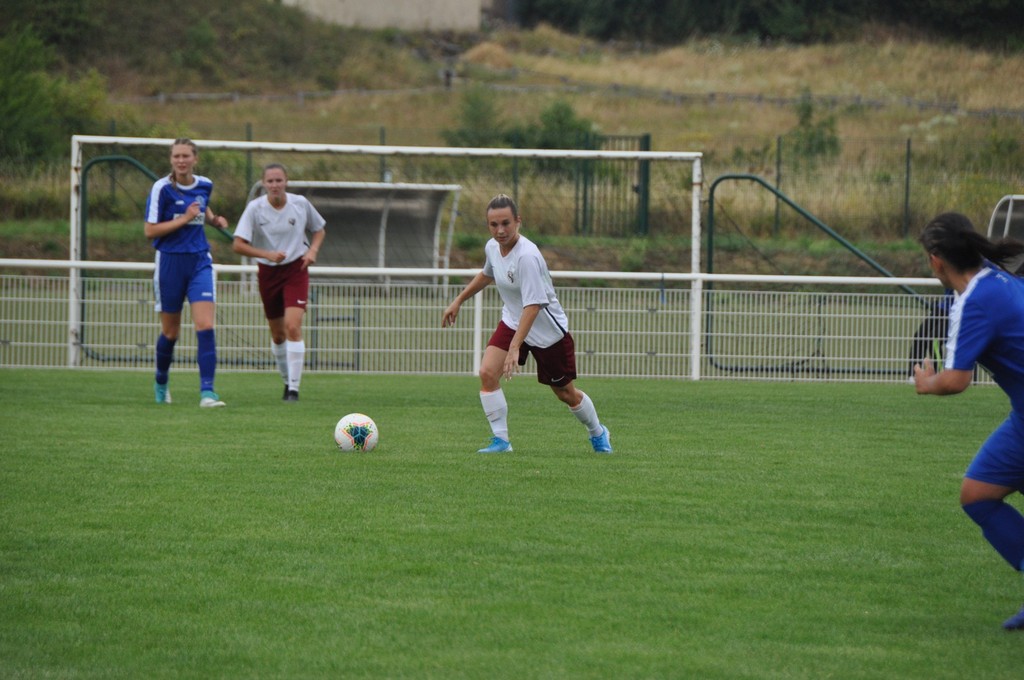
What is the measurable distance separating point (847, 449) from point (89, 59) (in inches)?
1834

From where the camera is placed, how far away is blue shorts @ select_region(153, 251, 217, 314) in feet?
36.5

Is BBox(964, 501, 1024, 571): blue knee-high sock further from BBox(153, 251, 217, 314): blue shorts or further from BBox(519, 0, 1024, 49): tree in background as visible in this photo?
BBox(519, 0, 1024, 49): tree in background

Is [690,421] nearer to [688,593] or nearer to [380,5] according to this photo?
[688,593]

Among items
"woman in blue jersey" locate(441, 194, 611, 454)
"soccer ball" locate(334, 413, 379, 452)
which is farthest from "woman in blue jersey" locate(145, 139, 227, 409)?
"woman in blue jersey" locate(441, 194, 611, 454)

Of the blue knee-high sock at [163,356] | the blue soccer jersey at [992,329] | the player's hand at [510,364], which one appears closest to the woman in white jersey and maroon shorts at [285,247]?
the blue knee-high sock at [163,356]

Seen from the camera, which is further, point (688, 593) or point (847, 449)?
point (847, 449)

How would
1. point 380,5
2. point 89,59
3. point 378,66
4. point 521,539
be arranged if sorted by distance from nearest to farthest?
point 521,539, point 89,59, point 378,66, point 380,5

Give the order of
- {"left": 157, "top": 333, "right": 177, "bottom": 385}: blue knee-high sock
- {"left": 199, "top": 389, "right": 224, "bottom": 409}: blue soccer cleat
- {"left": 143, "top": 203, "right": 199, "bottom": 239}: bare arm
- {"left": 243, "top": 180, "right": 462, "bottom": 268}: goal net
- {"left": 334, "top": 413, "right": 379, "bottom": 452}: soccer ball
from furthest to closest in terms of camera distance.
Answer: {"left": 243, "top": 180, "right": 462, "bottom": 268}: goal net < {"left": 157, "top": 333, "right": 177, "bottom": 385}: blue knee-high sock < {"left": 199, "top": 389, "right": 224, "bottom": 409}: blue soccer cleat < {"left": 143, "top": 203, "right": 199, "bottom": 239}: bare arm < {"left": 334, "top": 413, "right": 379, "bottom": 452}: soccer ball

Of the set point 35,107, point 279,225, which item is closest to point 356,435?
point 279,225

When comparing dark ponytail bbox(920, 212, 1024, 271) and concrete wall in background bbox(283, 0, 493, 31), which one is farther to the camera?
concrete wall in background bbox(283, 0, 493, 31)

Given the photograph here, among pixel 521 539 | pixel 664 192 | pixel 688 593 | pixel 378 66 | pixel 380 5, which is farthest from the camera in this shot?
pixel 380 5

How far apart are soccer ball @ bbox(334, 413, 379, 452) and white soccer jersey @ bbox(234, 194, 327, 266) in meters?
3.36

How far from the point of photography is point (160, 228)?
1088 centimetres

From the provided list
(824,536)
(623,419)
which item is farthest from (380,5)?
(824,536)
